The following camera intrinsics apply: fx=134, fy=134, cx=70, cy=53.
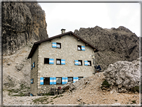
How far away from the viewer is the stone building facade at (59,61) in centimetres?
1923

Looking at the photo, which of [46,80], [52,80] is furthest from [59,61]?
[46,80]

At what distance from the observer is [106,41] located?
2963 inches

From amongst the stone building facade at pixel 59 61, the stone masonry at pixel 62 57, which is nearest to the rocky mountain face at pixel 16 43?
the stone building facade at pixel 59 61

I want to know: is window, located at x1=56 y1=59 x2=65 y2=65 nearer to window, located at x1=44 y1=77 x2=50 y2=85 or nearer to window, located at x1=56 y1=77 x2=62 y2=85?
window, located at x1=56 y1=77 x2=62 y2=85

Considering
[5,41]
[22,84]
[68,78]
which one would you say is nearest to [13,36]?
[5,41]

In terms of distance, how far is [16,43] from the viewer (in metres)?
44.1

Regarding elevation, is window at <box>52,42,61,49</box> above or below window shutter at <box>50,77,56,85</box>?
above

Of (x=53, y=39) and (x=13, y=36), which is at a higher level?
(x=13, y=36)

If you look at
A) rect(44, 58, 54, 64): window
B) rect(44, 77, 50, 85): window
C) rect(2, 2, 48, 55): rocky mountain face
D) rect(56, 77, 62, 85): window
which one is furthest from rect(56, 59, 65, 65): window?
rect(2, 2, 48, 55): rocky mountain face

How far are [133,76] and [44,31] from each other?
5707 cm

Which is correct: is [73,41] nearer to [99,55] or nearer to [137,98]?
[137,98]

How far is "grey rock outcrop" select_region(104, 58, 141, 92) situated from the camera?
375 inches

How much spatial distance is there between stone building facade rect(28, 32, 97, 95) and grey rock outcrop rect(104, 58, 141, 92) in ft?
35.3

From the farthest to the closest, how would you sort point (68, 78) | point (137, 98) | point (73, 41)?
point (73, 41), point (68, 78), point (137, 98)
